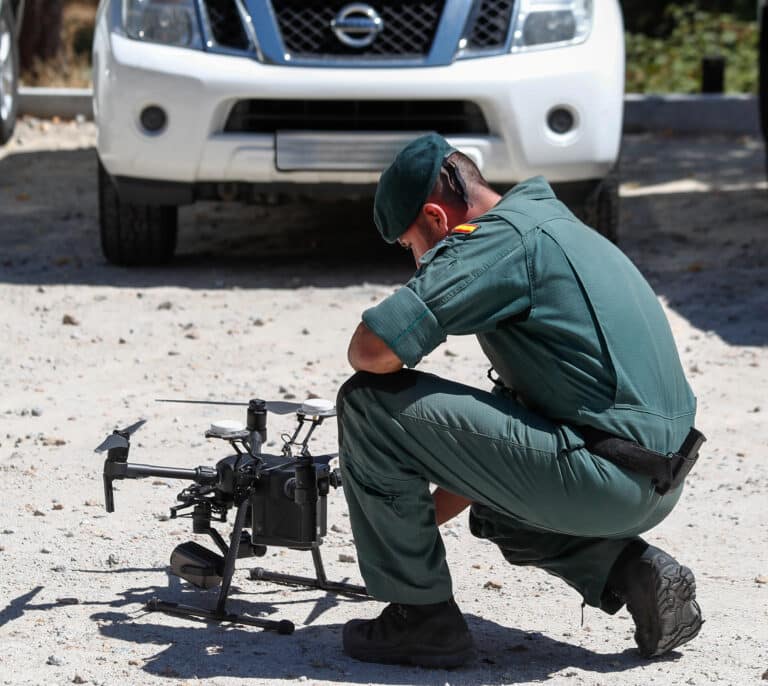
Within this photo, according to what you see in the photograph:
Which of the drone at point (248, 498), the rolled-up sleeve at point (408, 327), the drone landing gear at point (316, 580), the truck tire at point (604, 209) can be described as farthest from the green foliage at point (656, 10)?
the rolled-up sleeve at point (408, 327)

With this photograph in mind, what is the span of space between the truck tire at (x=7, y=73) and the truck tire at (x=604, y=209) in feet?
14.4

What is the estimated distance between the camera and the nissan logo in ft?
21.5

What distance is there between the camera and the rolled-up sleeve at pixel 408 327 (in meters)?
3.07

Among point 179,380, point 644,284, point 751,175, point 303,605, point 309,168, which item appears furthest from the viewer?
point 751,175

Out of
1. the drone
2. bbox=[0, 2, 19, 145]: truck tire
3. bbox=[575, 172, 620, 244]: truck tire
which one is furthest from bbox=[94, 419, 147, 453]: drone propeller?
bbox=[0, 2, 19, 145]: truck tire

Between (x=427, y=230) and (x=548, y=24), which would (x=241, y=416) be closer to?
(x=427, y=230)

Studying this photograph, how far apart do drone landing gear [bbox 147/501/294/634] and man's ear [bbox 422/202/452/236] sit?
773 millimetres

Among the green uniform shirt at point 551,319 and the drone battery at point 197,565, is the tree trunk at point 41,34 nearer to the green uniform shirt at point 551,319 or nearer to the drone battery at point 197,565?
the drone battery at point 197,565

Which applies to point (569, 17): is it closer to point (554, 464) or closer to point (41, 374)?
point (41, 374)

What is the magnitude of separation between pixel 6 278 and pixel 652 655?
429 cm

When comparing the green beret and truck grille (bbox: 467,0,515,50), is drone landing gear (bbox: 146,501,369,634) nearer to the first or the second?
the green beret

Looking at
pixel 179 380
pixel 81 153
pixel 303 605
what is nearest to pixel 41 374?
pixel 179 380

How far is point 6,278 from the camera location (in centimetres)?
690

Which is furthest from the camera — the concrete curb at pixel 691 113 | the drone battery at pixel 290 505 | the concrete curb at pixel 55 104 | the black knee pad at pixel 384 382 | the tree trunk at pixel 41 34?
the tree trunk at pixel 41 34
